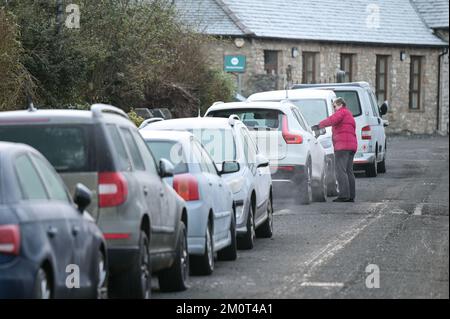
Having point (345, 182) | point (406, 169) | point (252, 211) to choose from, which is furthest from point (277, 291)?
point (406, 169)

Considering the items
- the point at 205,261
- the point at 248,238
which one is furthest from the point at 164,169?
the point at 248,238

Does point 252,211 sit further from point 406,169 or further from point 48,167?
point 406,169

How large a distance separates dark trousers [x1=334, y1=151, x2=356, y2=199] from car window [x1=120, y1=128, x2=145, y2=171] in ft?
39.4

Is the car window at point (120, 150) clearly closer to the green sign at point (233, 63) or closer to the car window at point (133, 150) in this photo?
the car window at point (133, 150)

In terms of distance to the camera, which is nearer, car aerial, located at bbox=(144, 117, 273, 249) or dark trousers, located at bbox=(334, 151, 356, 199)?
car aerial, located at bbox=(144, 117, 273, 249)

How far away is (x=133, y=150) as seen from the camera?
455 inches

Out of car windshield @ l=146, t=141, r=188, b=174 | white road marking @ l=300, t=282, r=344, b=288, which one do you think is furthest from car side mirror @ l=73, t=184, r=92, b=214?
car windshield @ l=146, t=141, r=188, b=174

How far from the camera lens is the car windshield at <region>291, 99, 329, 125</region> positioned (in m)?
26.4

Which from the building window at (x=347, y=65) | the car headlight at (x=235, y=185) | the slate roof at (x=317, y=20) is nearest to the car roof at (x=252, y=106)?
the car headlight at (x=235, y=185)

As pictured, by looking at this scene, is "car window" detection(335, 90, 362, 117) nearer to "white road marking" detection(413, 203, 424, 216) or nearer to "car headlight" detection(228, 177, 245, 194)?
"white road marking" detection(413, 203, 424, 216)

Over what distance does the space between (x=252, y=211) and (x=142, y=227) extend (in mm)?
5410

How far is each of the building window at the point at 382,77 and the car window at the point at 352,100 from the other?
31188 mm

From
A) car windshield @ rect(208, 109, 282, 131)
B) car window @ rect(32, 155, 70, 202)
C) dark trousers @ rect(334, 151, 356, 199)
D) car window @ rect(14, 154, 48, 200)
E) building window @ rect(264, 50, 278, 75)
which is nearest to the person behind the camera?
car window @ rect(14, 154, 48, 200)

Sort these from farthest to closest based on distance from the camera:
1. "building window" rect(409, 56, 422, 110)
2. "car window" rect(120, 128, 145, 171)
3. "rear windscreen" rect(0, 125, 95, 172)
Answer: "building window" rect(409, 56, 422, 110) → "car window" rect(120, 128, 145, 171) → "rear windscreen" rect(0, 125, 95, 172)
